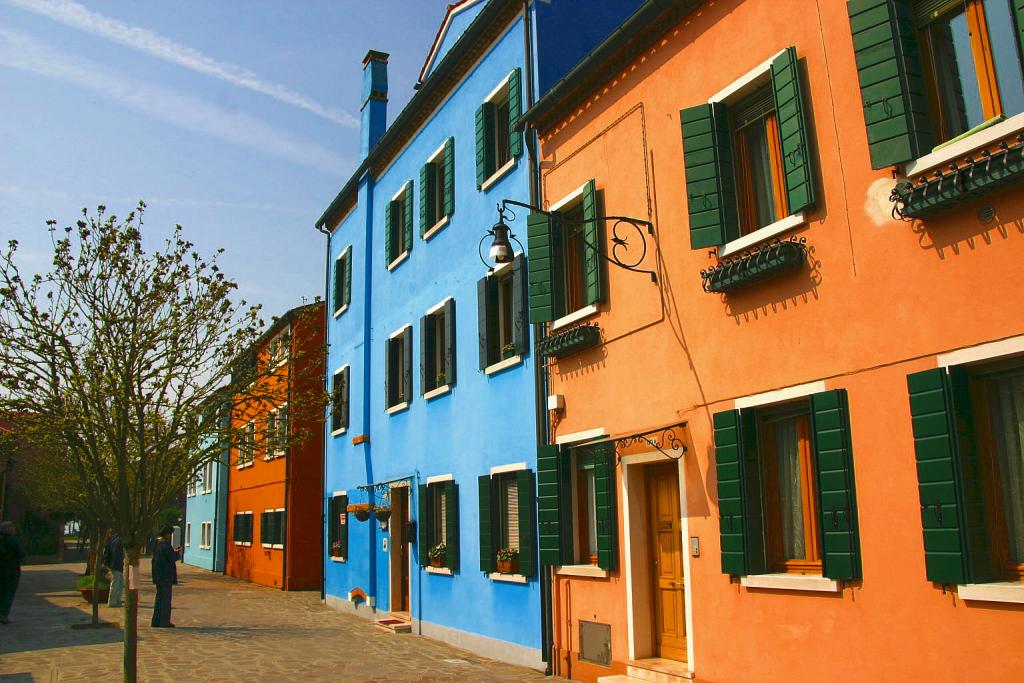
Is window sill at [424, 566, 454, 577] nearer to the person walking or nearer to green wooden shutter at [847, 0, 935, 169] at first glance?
the person walking

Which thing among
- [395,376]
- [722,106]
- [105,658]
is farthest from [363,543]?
[722,106]

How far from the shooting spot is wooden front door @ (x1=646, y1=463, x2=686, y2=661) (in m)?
9.38

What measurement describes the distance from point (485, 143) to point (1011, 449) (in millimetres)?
9793

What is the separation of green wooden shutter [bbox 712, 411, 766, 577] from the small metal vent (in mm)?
2585

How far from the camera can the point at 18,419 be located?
9.20m

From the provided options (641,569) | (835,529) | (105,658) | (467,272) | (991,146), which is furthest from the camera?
(467,272)

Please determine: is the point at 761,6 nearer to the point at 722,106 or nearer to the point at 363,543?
the point at 722,106

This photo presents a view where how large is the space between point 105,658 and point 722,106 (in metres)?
11.1

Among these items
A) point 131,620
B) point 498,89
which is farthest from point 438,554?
point 498,89

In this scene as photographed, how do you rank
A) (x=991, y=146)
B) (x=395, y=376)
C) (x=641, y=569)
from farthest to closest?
(x=395, y=376)
(x=641, y=569)
(x=991, y=146)

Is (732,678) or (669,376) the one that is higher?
(669,376)

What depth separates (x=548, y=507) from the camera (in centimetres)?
1116

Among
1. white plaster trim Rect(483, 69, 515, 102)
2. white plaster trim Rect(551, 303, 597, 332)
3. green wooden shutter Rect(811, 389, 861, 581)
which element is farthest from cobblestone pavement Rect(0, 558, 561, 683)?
white plaster trim Rect(483, 69, 515, 102)

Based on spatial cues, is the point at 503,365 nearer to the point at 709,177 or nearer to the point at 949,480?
the point at 709,177
